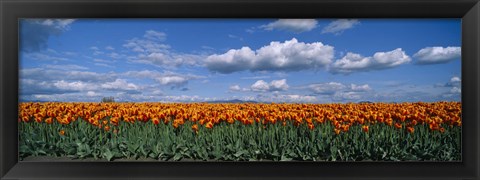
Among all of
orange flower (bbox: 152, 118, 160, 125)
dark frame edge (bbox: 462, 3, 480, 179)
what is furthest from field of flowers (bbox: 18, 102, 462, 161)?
dark frame edge (bbox: 462, 3, 480, 179)

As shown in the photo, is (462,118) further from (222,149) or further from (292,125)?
(222,149)

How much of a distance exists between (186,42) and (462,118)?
1806 millimetres

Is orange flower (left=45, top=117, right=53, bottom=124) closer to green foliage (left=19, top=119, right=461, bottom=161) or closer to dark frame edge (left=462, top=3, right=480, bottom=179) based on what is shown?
green foliage (left=19, top=119, right=461, bottom=161)

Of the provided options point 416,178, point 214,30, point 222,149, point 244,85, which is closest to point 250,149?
point 222,149

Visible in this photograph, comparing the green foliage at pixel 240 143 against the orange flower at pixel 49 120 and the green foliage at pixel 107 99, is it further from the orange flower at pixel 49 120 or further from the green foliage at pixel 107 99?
the green foliage at pixel 107 99

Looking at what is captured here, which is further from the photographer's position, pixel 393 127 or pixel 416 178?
pixel 393 127

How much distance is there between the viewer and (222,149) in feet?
9.68

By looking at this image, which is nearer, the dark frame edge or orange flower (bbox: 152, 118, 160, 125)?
the dark frame edge

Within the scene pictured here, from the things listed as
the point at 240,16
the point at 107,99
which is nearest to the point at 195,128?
the point at 107,99

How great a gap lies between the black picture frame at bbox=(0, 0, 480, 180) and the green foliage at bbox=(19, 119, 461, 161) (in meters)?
0.08

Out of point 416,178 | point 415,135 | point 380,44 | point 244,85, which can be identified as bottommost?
point 416,178

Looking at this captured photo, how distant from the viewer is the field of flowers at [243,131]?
2912 millimetres

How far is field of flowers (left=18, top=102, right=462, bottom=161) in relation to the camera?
2.91m

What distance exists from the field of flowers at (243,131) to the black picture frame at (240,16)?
8cm
